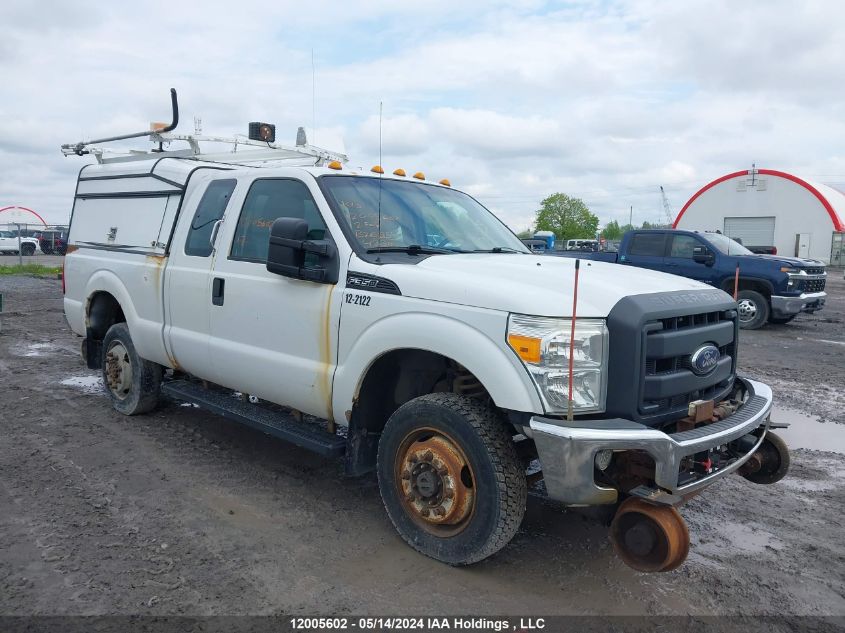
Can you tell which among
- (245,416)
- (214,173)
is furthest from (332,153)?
(245,416)

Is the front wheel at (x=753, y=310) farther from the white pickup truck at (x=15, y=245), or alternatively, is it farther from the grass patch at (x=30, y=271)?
the white pickup truck at (x=15, y=245)

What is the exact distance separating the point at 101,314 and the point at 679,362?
17.4ft

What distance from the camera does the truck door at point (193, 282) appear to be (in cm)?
506

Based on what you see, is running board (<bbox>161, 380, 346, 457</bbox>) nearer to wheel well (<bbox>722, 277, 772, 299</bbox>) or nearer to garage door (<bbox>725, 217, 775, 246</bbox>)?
wheel well (<bbox>722, 277, 772, 299</bbox>)

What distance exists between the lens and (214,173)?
5.34m

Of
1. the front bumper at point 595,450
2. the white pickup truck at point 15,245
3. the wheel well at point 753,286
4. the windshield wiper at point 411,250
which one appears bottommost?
the white pickup truck at point 15,245

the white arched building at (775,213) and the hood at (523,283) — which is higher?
the white arched building at (775,213)

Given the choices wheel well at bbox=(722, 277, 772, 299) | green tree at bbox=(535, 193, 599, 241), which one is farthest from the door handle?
green tree at bbox=(535, 193, 599, 241)

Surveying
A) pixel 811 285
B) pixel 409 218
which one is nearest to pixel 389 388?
pixel 409 218

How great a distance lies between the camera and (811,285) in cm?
1324

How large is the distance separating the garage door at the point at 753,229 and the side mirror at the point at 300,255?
42.0 metres

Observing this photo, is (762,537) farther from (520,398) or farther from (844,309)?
(844,309)

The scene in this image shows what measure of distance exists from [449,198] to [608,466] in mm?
2463

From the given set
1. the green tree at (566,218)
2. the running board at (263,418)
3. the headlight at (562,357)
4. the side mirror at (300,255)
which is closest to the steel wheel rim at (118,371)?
the running board at (263,418)
